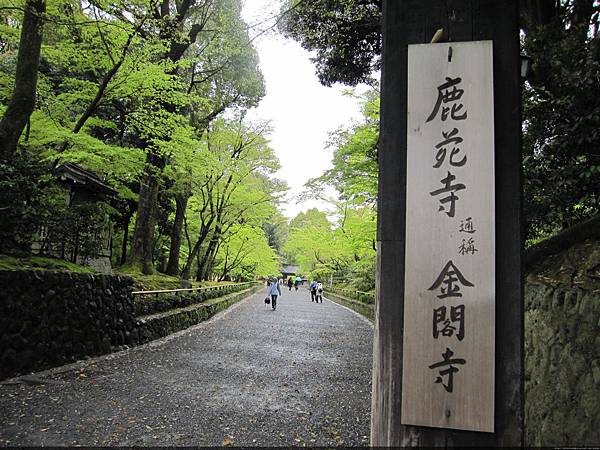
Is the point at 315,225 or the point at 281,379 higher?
the point at 315,225

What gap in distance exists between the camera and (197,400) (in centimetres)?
480

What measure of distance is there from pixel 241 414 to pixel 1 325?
11.6ft

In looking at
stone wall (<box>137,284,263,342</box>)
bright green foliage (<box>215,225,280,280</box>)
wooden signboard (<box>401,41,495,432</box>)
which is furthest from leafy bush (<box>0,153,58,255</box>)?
bright green foliage (<box>215,225,280,280</box>)

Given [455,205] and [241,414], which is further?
[241,414]

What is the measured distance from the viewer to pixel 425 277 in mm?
2188

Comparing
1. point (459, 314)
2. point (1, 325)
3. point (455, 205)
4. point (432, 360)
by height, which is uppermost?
point (455, 205)

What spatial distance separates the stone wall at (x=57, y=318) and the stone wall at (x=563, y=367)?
635 centimetres

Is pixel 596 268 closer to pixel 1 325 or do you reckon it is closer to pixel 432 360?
pixel 432 360

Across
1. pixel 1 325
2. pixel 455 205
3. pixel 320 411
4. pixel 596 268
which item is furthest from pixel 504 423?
pixel 1 325

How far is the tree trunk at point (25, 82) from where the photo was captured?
7383mm

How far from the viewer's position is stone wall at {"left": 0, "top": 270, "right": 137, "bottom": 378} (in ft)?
17.5

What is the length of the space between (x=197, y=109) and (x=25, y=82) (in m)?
9.63

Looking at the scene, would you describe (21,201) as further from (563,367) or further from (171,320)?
(563,367)

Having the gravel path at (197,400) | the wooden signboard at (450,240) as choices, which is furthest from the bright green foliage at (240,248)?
the wooden signboard at (450,240)
